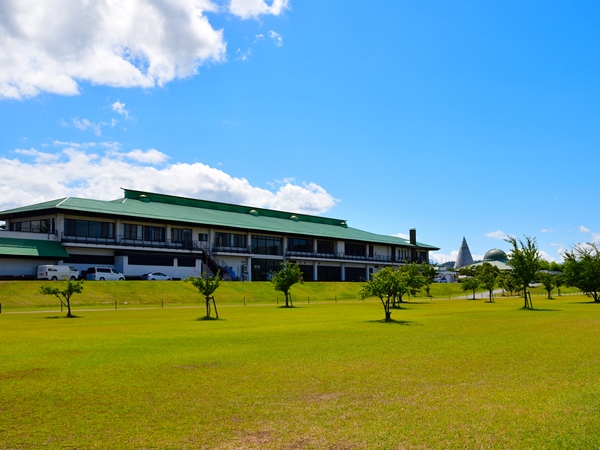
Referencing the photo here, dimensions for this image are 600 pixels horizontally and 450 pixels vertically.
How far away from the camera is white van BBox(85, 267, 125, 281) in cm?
5856

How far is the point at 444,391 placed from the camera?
1139 centimetres

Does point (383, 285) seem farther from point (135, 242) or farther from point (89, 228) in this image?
point (89, 228)

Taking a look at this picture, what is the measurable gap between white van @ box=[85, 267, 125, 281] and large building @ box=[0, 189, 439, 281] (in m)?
3.22

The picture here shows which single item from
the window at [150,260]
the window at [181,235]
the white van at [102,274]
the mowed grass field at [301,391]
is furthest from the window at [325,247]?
the mowed grass field at [301,391]

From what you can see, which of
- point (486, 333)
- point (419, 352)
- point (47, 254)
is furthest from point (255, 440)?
point (47, 254)

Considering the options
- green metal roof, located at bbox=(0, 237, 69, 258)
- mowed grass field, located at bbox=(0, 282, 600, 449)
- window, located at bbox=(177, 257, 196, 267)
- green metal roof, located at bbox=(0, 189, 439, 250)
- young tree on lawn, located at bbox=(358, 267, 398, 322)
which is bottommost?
mowed grass field, located at bbox=(0, 282, 600, 449)

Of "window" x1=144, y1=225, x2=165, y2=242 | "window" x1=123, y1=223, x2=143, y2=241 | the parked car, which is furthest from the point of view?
"window" x1=144, y1=225, x2=165, y2=242

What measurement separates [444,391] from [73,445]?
719 cm

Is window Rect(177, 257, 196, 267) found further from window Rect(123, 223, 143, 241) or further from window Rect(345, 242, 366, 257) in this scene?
window Rect(345, 242, 366, 257)

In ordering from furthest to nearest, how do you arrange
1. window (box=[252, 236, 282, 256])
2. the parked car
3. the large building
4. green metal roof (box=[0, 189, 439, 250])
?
window (box=[252, 236, 282, 256])
green metal roof (box=[0, 189, 439, 250])
the parked car
the large building

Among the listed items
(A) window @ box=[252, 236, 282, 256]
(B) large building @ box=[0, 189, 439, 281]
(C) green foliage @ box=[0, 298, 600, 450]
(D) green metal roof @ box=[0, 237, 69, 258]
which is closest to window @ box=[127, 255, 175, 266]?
(B) large building @ box=[0, 189, 439, 281]

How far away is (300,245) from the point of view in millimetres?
88438

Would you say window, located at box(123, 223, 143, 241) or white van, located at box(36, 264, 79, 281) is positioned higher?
window, located at box(123, 223, 143, 241)

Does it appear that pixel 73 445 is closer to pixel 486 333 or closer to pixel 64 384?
pixel 64 384
